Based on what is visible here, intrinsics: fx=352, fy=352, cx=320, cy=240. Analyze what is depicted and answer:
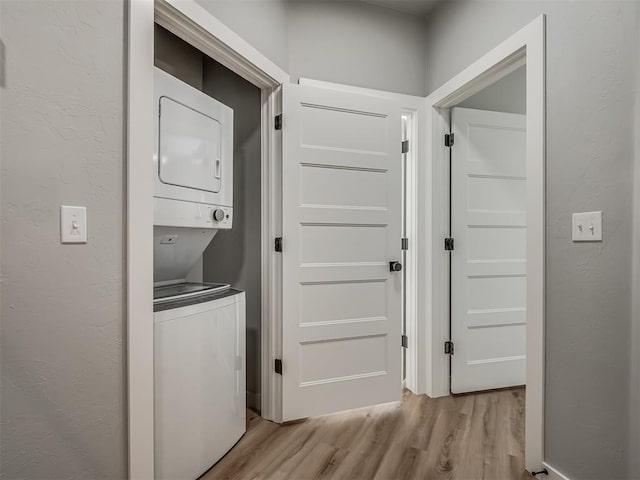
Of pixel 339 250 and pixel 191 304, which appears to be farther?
pixel 339 250

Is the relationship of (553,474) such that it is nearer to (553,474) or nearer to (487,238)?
(553,474)

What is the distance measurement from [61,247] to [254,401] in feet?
5.43

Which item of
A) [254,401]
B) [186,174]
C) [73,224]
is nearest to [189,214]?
[186,174]

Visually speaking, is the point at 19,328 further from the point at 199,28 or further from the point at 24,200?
the point at 199,28

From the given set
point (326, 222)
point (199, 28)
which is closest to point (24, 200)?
point (199, 28)

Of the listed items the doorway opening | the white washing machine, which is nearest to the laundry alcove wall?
the white washing machine

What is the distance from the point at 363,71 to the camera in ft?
7.86

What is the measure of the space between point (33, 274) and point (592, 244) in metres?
1.90

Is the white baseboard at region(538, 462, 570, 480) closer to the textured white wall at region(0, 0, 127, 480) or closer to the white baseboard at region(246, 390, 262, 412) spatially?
the white baseboard at region(246, 390, 262, 412)

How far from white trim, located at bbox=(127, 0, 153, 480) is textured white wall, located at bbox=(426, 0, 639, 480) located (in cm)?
166

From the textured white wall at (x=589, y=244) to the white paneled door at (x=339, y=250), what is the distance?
3.10 feet

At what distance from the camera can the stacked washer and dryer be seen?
1451mm

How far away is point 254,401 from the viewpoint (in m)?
2.30

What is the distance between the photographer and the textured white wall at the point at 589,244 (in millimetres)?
1262
